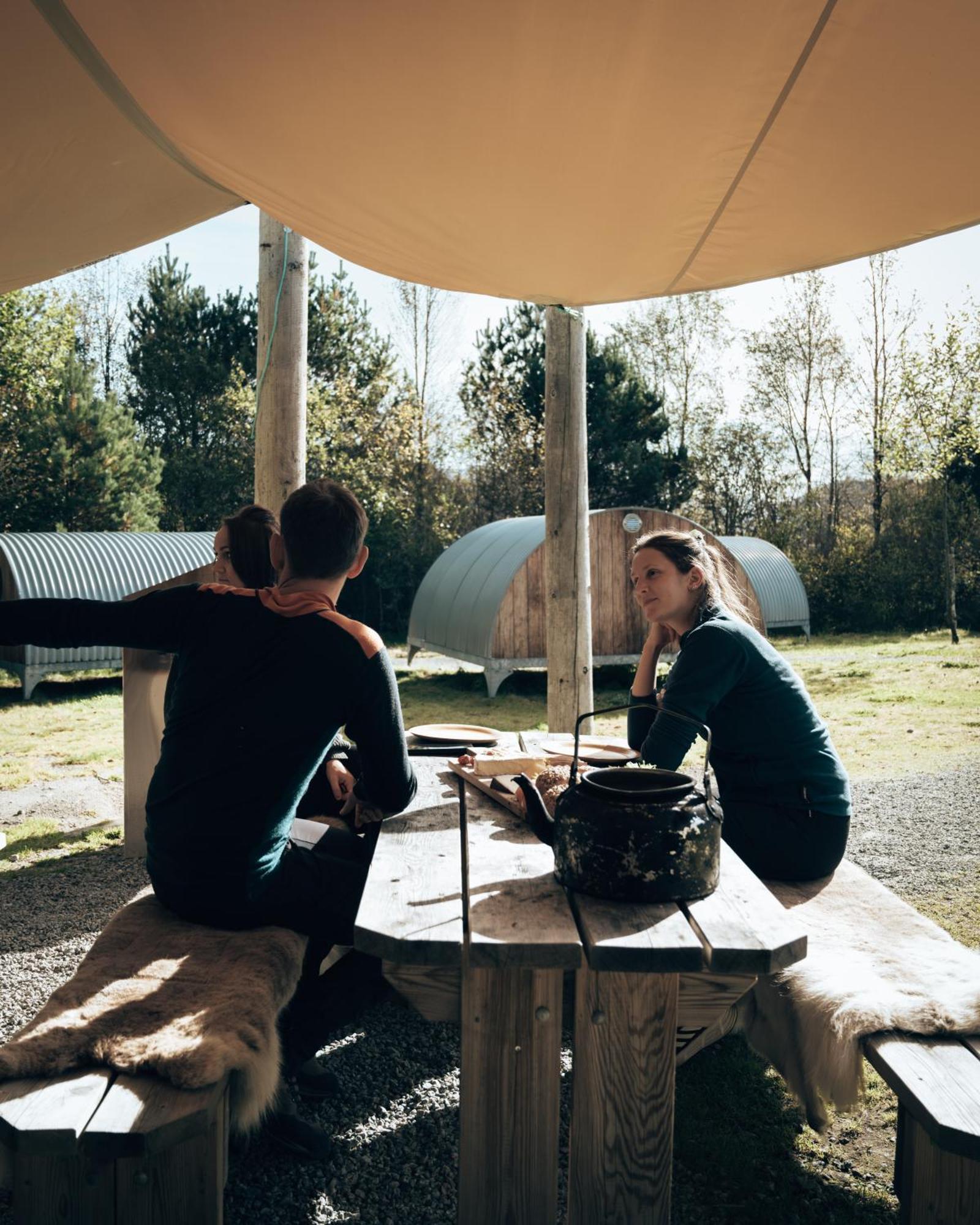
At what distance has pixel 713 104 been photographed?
3.10m

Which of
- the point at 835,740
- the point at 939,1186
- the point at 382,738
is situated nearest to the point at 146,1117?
the point at 382,738

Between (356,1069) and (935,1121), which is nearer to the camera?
(935,1121)

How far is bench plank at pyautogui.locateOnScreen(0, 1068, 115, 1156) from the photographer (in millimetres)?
1688

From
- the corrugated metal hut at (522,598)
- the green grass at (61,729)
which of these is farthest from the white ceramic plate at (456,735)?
the corrugated metal hut at (522,598)

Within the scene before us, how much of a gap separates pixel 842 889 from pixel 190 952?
1.95 metres

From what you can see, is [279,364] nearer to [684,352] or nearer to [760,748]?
[760,748]

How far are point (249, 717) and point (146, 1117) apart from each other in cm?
93

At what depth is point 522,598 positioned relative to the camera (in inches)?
502

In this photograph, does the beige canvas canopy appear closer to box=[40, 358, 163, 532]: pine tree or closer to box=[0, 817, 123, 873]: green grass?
box=[0, 817, 123, 873]: green grass

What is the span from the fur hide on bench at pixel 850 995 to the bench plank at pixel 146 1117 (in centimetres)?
134

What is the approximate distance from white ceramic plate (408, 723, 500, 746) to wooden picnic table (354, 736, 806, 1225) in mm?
1728

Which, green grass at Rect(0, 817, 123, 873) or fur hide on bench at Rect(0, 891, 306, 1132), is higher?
fur hide on bench at Rect(0, 891, 306, 1132)

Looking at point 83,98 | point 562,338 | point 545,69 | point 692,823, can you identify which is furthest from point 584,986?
point 562,338

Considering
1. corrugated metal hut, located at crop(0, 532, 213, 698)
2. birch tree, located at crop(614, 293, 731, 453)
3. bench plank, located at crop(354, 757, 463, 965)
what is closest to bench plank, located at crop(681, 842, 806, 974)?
bench plank, located at crop(354, 757, 463, 965)
